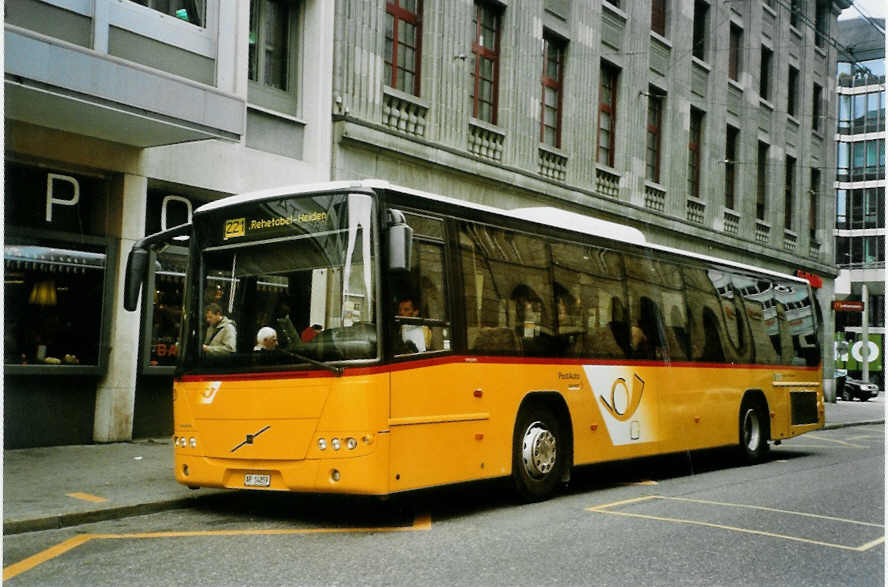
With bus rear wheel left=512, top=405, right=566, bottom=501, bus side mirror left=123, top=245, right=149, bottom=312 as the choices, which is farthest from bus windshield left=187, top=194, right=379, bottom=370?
bus rear wheel left=512, top=405, right=566, bottom=501

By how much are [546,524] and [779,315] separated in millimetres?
8919

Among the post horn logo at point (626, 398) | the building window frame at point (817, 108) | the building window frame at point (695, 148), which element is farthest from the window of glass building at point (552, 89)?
the building window frame at point (817, 108)

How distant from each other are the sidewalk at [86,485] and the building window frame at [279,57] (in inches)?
231

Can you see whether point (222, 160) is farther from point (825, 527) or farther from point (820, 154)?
point (820, 154)

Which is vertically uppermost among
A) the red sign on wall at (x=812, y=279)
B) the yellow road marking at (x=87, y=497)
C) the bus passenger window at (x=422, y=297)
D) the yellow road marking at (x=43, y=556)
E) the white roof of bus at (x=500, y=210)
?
the red sign on wall at (x=812, y=279)

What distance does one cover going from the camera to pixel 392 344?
8547mm

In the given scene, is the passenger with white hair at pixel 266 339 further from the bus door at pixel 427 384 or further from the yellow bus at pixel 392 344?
the bus door at pixel 427 384

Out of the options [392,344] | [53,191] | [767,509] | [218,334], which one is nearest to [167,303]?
[53,191]

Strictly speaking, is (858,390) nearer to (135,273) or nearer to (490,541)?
(490,541)

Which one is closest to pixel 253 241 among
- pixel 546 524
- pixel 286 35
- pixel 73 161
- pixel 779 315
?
pixel 546 524

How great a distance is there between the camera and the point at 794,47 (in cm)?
3588

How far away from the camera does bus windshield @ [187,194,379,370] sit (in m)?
8.45

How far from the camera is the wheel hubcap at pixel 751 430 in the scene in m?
15.0

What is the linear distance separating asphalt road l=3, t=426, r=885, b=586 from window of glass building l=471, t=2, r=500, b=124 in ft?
37.1
